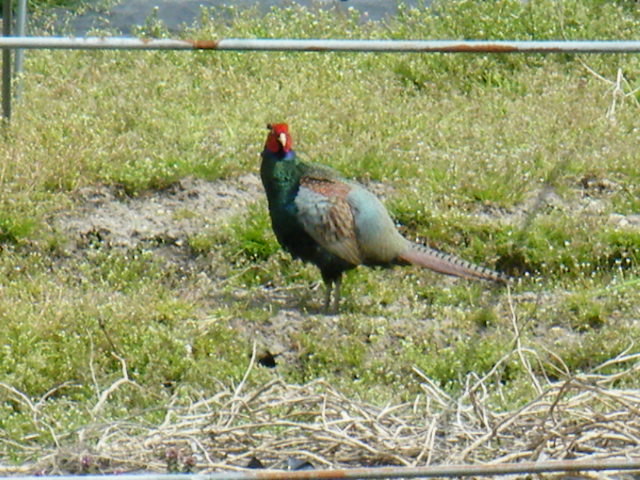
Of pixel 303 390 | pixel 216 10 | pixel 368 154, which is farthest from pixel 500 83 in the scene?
pixel 303 390

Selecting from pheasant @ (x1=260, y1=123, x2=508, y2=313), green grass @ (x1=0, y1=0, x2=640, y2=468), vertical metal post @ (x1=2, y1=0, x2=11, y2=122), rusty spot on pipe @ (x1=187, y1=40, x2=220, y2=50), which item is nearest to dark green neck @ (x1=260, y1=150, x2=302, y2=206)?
pheasant @ (x1=260, y1=123, x2=508, y2=313)

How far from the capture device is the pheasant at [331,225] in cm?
617

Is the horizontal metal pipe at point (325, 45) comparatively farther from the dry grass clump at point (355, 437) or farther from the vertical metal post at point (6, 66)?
the vertical metal post at point (6, 66)

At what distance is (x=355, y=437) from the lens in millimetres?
4180

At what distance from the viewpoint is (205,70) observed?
8609mm

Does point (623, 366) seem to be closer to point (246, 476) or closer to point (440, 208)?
point (440, 208)

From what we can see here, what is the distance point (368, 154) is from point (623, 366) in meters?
2.28

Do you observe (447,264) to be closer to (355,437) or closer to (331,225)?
(331,225)

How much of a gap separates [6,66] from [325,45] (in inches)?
153

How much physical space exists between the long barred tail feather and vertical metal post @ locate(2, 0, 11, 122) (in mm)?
2156

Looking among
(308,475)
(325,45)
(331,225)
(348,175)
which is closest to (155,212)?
(348,175)

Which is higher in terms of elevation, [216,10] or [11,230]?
[216,10]

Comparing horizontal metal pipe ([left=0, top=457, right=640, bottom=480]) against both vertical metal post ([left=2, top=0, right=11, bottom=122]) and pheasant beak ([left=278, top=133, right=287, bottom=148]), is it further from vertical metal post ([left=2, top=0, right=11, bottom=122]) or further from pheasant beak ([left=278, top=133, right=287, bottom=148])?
vertical metal post ([left=2, top=0, right=11, bottom=122])

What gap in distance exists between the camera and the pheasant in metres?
6.17
